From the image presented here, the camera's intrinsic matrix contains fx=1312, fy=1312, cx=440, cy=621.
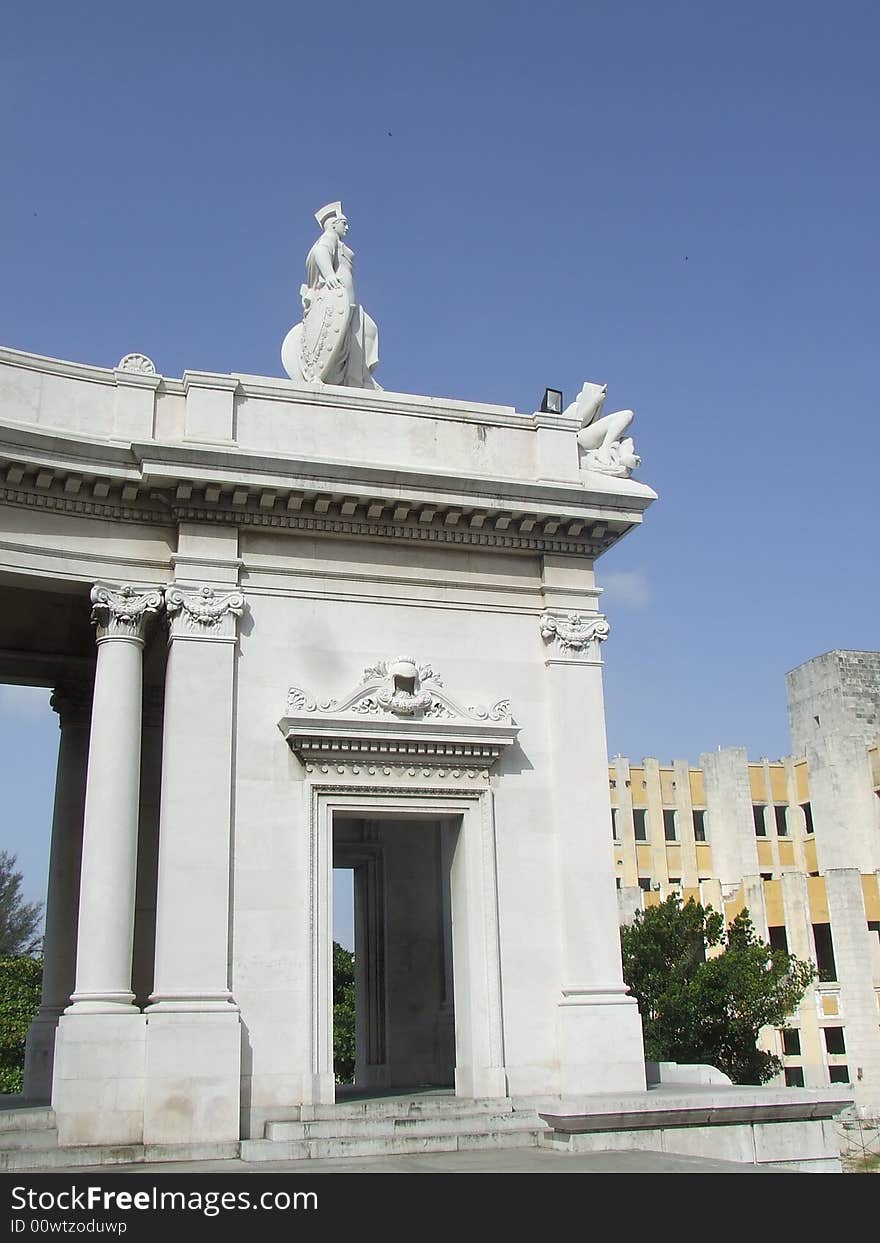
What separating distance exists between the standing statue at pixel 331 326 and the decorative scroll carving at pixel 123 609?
5.11m

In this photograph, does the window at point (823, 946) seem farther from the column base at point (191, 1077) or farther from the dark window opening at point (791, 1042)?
the column base at point (191, 1077)

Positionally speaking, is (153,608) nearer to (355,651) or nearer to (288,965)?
(355,651)

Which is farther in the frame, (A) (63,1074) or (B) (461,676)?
(B) (461,676)

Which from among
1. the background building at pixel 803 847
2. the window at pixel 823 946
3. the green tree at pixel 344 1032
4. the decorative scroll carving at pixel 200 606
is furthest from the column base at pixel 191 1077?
the window at pixel 823 946

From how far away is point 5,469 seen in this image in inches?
763

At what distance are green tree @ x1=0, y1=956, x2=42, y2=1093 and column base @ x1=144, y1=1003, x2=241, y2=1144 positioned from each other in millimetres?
27803

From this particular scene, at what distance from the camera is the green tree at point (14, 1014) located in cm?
4338

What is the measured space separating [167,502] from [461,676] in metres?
5.46

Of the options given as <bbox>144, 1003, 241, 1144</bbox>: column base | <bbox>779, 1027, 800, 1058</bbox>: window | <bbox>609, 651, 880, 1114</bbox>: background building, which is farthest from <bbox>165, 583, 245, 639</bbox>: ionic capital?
<bbox>779, 1027, 800, 1058</bbox>: window

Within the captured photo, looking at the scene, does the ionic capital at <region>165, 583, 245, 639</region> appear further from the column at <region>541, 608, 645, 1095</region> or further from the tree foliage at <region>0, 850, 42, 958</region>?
the tree foliage at <region>0, 850, 42, 958</region>

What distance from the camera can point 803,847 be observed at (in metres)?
68.8

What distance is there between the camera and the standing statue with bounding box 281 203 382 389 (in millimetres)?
22781

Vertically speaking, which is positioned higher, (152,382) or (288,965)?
(152,382)
